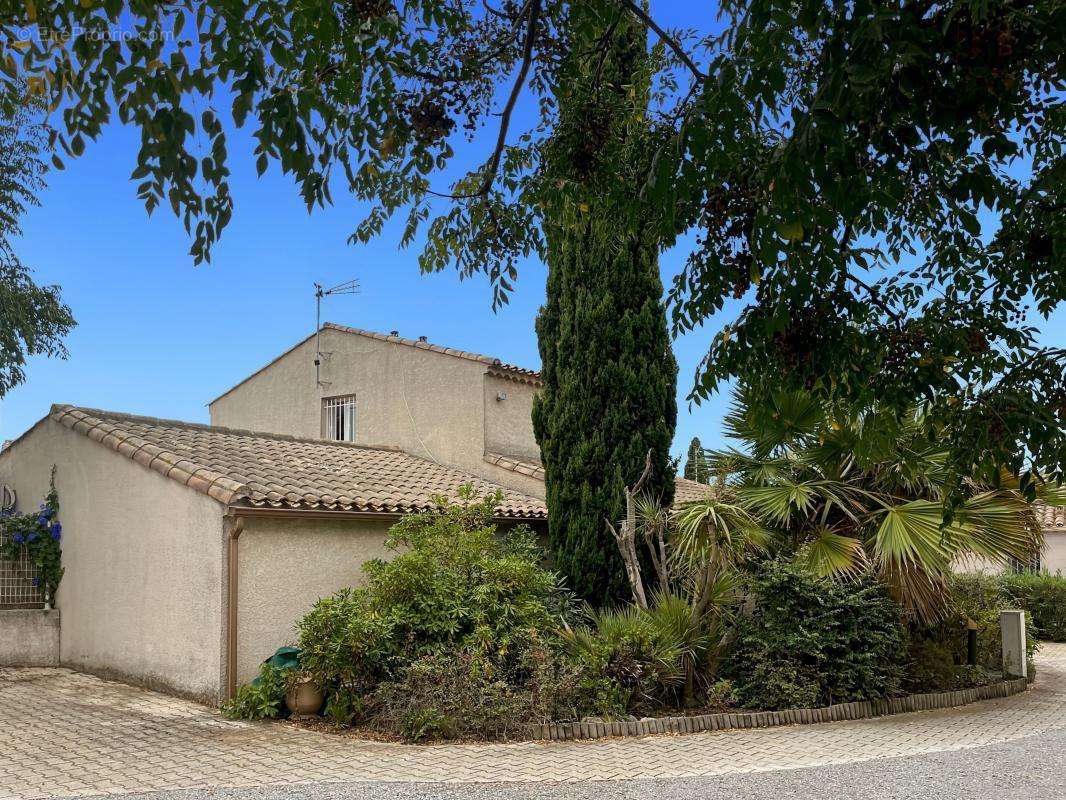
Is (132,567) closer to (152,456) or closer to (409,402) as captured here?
(152,456)

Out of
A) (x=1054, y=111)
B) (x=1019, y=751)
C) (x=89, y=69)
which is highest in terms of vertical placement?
(x=1054, y=111)

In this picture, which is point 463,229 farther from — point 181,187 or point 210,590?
point 210,590

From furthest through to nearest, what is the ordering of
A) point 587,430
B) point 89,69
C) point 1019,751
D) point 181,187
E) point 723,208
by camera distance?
point 587,430, point 1019,751, point 723,208, point 89,69, point 181,187

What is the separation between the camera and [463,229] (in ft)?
25.1

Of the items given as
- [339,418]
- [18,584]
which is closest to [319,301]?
[339,418]

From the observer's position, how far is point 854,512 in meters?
13.9

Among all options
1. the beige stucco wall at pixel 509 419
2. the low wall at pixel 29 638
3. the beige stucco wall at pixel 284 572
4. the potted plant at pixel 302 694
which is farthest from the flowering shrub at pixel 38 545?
the beige stucco wall at pixel 509 419

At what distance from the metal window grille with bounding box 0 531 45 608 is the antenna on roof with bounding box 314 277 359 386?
7760 mm

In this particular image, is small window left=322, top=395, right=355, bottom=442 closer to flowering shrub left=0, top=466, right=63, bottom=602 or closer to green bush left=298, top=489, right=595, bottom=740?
flowering shrub left=0, top=466, right=63, bottom=602

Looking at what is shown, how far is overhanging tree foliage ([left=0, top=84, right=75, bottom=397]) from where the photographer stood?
22719mm

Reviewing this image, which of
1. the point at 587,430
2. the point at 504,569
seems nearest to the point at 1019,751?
the point at 504,569

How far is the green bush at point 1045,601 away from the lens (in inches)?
906

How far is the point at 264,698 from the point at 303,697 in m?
0.49

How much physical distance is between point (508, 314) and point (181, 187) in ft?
12.9
